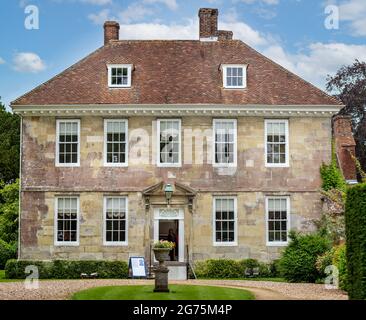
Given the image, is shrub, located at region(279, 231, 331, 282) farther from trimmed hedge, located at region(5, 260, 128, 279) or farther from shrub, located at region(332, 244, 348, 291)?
trimmed hedge, located at region(5, 260, 128, 279)

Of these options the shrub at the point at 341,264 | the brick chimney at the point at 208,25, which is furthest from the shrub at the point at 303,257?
the brick chimney at the point at 208,25

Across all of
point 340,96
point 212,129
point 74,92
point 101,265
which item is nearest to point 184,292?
point 101,265

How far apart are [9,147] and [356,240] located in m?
38.2

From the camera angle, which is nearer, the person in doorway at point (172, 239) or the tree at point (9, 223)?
the person in doorway at point (172, 239)

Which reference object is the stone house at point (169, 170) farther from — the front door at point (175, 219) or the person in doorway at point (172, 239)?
the person in doorway at point (172, 239)

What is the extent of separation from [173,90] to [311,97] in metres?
6.18

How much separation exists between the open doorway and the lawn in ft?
29.3

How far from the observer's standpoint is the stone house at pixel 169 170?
105ft

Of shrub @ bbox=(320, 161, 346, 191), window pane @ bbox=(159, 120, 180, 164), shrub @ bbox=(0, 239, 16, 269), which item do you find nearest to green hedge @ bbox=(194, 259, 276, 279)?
shrub @ bbox=(320, 161, 346, 191)

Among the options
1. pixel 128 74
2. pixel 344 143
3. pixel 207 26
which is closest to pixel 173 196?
pixel 128 74

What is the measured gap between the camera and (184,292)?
2180 centimetres

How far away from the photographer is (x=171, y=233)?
112 feet

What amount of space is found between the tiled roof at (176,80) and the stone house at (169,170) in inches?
4.3

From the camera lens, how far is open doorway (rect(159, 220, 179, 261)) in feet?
107
